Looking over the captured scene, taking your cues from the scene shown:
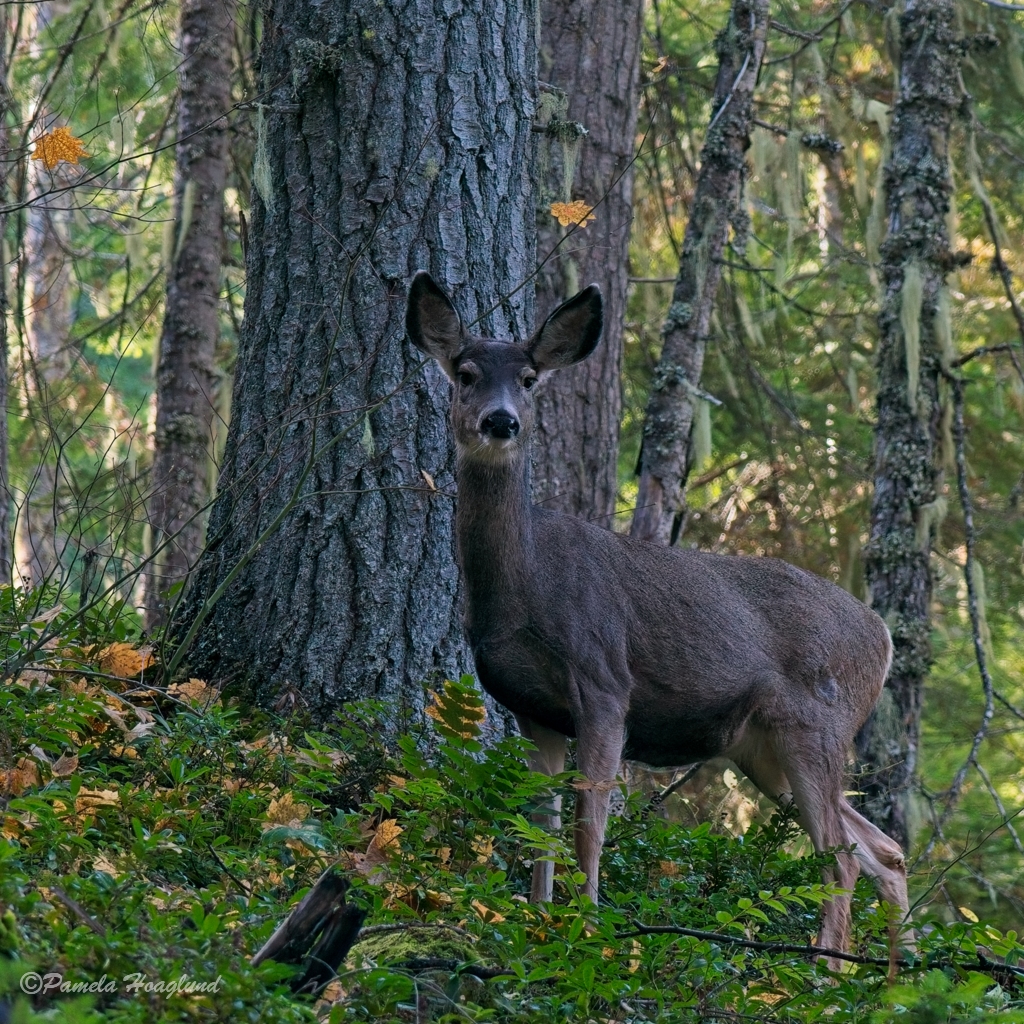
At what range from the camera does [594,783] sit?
18.4ft

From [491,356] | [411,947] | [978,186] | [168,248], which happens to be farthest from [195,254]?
[411,947]

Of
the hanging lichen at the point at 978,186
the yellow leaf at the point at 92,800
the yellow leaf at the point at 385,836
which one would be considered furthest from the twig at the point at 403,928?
the hanging lichen at the point at 978,186

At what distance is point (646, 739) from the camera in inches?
260

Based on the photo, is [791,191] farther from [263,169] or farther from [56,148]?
[56,148]

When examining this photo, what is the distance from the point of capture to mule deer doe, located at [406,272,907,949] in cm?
606

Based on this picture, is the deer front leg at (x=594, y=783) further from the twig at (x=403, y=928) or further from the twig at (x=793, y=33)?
the twig at (x=793, y=33)

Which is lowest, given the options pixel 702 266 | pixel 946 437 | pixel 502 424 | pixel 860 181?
pixel 946 437

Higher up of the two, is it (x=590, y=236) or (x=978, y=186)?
(x=978, y=186)

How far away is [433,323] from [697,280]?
3803 mm

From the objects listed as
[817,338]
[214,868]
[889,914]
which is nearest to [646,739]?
[889,914]

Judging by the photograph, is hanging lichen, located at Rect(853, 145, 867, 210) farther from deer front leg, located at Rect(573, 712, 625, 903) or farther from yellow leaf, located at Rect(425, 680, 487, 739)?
yellow leaf, located at Rect(425, 680, 487, 739)

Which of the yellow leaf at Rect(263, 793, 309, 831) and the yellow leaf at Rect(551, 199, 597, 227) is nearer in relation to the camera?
the yellow leaf at Rect(263, 793, 309, 831)

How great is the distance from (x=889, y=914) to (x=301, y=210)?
4.52m

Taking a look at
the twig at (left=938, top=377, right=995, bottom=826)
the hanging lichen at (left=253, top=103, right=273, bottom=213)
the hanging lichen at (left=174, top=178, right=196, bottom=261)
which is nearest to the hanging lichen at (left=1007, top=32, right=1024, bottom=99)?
the twig at (left=938, top=377, right=995, bottom=826)
